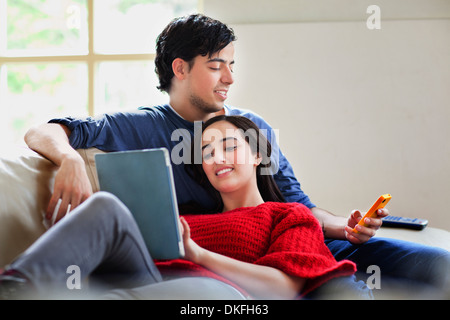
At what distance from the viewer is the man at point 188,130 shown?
1.20 metres

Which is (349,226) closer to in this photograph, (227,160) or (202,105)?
(227,160)

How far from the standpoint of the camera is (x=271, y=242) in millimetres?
1153

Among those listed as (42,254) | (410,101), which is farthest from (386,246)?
(410,101)

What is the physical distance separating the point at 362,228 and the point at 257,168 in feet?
1.27

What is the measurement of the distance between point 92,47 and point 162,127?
3.82 feet

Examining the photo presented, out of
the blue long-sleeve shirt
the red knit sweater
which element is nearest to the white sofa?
the blue long-sleeve shirt

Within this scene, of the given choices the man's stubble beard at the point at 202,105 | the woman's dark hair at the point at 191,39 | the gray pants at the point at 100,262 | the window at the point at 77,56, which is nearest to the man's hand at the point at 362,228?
the gray pants at the point at 100,262

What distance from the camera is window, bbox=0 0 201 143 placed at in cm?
245

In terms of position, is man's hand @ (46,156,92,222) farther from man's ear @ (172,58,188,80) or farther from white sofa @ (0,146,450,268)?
man's ear @ (172,58,188,80)

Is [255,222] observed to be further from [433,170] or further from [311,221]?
[433,170]

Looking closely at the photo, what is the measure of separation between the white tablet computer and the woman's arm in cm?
4

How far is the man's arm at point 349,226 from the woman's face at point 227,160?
0.31 meters

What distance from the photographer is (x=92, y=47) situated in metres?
2.42

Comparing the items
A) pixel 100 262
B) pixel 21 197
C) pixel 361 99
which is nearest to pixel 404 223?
pixel 361 99
